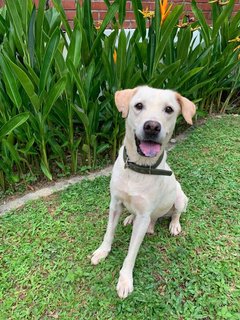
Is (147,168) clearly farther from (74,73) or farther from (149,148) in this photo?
(74,73)

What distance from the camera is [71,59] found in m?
2.43

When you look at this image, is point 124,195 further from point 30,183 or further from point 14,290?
point 30,183

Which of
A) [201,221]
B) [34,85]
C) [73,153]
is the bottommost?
[201,221]

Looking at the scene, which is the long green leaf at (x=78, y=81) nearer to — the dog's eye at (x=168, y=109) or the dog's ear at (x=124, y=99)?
the dog's ear at (x=124, y=99)

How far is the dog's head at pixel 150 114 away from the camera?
1667mm

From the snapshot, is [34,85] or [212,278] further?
[34,85]

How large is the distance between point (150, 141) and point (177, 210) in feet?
2.67

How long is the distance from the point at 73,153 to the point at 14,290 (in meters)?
1.31

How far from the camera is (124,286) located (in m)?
1.93

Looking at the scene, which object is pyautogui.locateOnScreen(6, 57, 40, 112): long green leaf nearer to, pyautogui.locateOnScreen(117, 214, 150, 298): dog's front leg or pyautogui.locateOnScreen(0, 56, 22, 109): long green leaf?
pyautogui.locateOnScreen(0, 56, 22, 109): long green leaf

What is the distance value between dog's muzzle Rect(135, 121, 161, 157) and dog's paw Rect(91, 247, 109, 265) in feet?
2.66

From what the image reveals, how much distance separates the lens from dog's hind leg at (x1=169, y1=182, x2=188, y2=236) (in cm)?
228

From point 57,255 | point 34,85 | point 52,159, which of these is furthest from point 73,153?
point 57,255

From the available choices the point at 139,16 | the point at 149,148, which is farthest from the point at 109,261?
the point at 139,16
